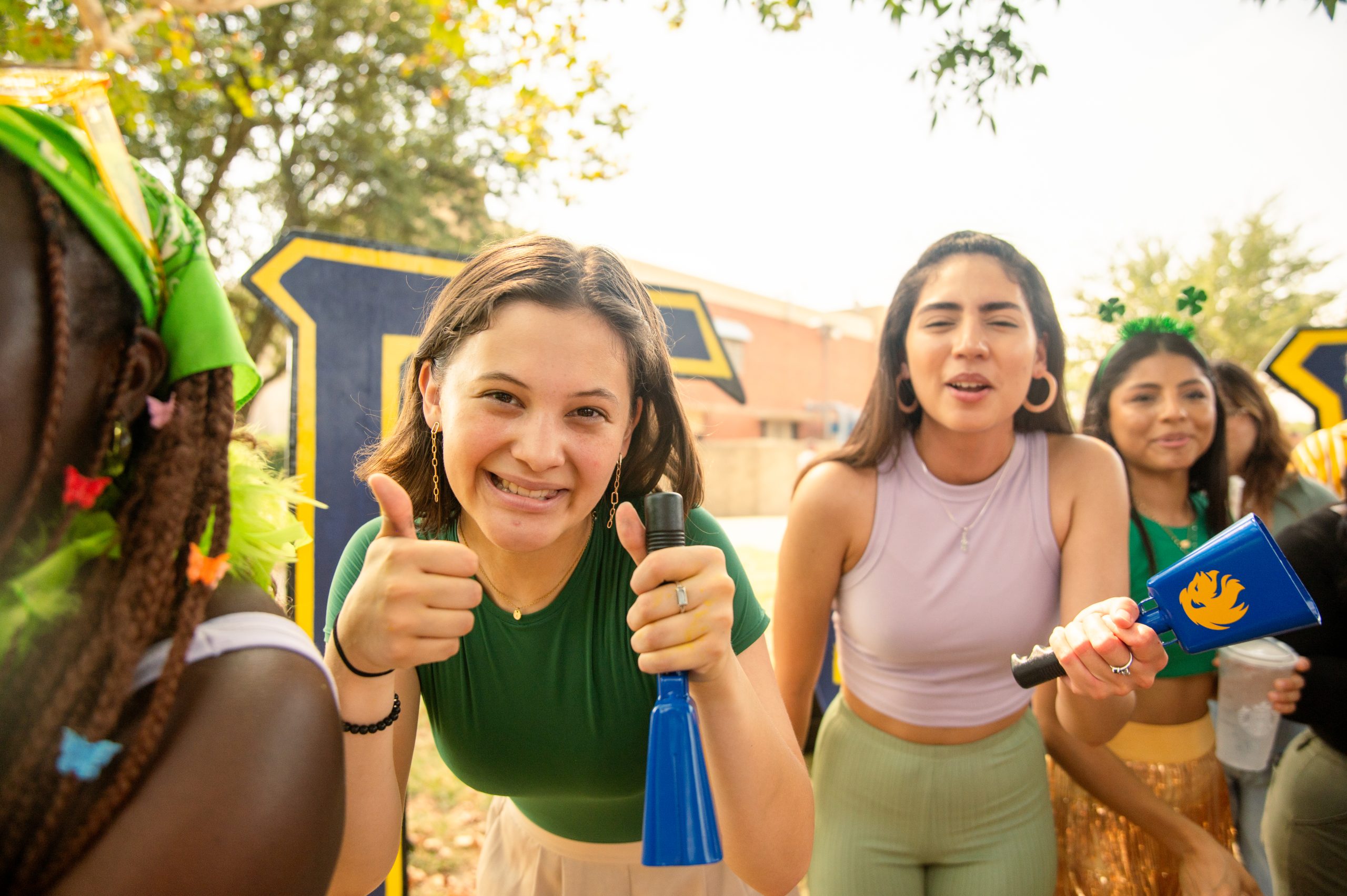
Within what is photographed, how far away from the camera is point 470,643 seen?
5.29ft

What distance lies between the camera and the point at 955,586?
194 centimetres

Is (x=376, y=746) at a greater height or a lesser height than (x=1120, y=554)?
lesser

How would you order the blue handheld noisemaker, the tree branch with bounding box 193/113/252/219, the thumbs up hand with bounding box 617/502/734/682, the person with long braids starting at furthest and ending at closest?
the tree branch with bounding box 193/113/252/219 < the thumbs up hand with bounding box 617/502/734/682 < the blue handheld noisemaker < the person with long braids

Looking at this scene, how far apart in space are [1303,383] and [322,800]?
20.9ft

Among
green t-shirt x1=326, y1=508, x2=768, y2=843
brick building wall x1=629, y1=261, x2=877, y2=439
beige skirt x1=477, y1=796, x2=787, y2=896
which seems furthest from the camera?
brick building wall x1=629, y1=261, x2=877, y2=439

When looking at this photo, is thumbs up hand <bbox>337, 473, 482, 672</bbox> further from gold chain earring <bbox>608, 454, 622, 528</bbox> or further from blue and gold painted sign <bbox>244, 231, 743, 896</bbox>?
blue and gold painted sign <bbox>244, 231, 743, 896</bbox>

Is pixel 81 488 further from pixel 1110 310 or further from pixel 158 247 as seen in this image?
pixel 1110 310

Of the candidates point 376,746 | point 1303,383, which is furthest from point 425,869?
point 1303,383

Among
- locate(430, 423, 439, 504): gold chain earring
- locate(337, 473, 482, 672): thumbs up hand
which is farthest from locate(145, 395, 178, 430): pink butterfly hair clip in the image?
locate(430, 423, 439, 504): gold chain earring

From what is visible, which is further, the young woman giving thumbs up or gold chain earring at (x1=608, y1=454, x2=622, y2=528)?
gold chain earring at (x1=608, y1=454, x2=622, y2=528)

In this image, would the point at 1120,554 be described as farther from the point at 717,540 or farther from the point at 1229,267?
the point at 1229,267

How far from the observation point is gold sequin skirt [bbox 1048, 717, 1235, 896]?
213 cm

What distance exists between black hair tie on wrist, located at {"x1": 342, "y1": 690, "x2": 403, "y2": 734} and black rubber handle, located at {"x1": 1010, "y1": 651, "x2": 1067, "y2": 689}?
1.11 metres

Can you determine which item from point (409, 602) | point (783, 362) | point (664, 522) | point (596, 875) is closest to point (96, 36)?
point (409, 602)
